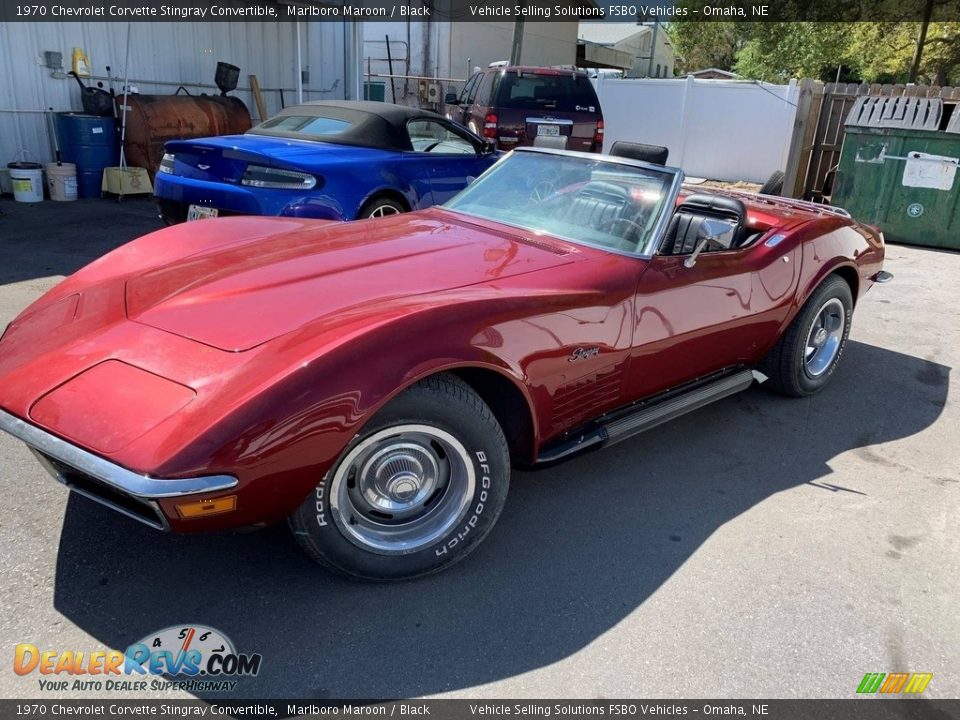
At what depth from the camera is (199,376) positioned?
7.28 ft

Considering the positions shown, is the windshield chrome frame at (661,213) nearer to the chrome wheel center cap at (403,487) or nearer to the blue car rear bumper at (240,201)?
the chrome wheel center cap at (403,487)

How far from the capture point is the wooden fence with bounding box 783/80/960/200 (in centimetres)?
1160

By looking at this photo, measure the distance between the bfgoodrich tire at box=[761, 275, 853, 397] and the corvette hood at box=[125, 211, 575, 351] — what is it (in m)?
1.81

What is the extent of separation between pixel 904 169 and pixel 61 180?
1079 centimetres

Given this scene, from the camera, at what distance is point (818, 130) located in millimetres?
11914

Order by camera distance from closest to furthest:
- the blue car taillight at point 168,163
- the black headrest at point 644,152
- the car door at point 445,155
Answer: the black headrest at point 644,152 → the blue car taillight at point 168,163 → the car door at point 445,155

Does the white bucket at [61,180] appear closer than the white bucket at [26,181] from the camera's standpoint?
No

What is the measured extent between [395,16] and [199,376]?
2349 cm

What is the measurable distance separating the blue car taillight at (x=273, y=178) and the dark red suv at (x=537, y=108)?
579 centimetres

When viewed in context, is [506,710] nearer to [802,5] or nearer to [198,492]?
[198,492]

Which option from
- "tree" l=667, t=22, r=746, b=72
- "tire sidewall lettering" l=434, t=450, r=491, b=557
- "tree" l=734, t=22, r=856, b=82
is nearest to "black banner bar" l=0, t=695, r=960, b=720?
"tire sidewall lettering" l=434, t=450, r=491, b=557

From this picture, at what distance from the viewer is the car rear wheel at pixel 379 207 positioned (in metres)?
6.28

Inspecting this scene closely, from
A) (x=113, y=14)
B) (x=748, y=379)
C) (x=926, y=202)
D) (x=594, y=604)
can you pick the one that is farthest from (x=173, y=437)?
(x=113, y=14)

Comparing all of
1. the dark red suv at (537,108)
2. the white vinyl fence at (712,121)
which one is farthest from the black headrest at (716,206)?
the white vinyl fence at (712,121)
